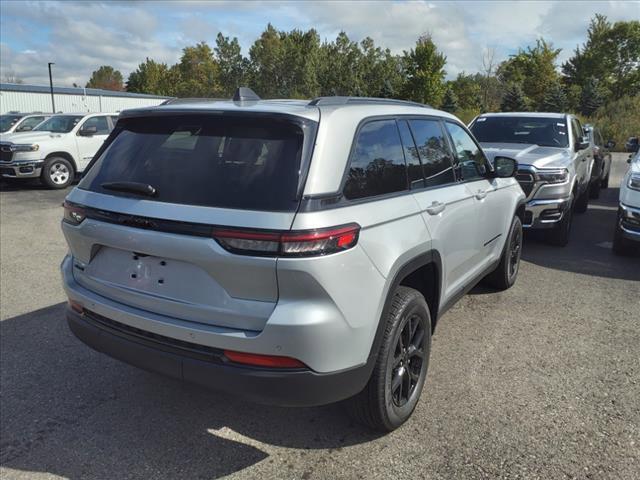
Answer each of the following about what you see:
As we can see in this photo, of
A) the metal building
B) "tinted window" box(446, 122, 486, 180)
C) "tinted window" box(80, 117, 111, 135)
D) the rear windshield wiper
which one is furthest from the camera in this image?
the metal building

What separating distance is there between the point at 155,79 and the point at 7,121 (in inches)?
2439

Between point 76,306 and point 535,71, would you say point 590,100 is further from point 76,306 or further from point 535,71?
point 76,306

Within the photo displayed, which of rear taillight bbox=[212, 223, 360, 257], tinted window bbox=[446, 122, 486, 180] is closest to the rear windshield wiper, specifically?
rear taillight bbox=[212, 223, 360, 257]

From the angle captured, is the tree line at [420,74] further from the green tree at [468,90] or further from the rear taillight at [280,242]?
the rear taillight at [280,242]

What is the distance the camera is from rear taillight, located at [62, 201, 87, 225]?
282cm

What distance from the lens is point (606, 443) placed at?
Result: 9.47ft

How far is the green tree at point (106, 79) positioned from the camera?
107 m

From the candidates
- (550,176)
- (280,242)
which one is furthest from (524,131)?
(280,242)

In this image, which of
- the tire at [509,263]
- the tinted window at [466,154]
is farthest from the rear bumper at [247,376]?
the tire at [509,263]

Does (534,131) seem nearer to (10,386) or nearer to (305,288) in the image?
(305,288)

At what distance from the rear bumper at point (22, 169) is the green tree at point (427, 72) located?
34340mm

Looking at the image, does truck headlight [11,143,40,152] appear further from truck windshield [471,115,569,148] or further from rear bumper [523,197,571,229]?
rear bumper [523,197,571,229]

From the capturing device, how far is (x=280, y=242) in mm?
2211

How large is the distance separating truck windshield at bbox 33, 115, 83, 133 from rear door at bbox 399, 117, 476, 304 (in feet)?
39.0
